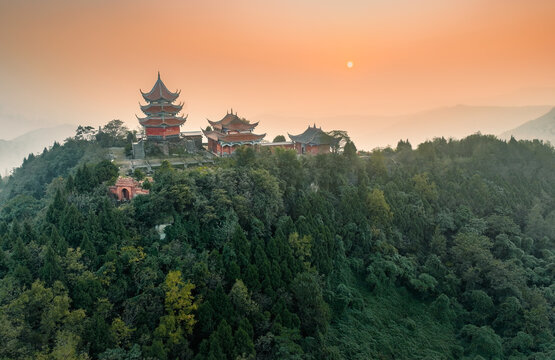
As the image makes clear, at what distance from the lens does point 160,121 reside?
35594mm

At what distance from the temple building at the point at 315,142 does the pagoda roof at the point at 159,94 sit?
13.4 meters

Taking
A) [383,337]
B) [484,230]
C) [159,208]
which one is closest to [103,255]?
[159,208]

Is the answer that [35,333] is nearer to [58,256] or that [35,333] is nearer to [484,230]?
[58,256]

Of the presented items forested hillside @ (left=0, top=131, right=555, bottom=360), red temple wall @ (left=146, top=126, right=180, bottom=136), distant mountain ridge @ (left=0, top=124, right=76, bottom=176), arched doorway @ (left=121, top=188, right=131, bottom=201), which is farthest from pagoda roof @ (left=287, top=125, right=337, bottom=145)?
distant mountain ridge @ (left=0, top=124, right=76, bottom=176)

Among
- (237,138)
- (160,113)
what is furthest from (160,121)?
(237,138)

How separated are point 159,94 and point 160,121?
2502mm

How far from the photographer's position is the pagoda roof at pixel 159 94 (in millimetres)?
35094

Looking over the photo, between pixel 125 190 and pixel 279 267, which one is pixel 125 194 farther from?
pixel 279 267

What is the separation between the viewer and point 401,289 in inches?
1042

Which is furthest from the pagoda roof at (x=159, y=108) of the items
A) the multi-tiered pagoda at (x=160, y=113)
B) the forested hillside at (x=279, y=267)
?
the forested hillside at (x=279, y=267)

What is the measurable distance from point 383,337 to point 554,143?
134740mm

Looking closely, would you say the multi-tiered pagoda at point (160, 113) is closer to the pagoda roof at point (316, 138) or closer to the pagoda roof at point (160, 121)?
the pagoda roof at point (160, 121)

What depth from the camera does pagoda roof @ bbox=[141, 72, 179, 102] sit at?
115 feet

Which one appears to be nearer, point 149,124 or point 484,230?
point 484,230
